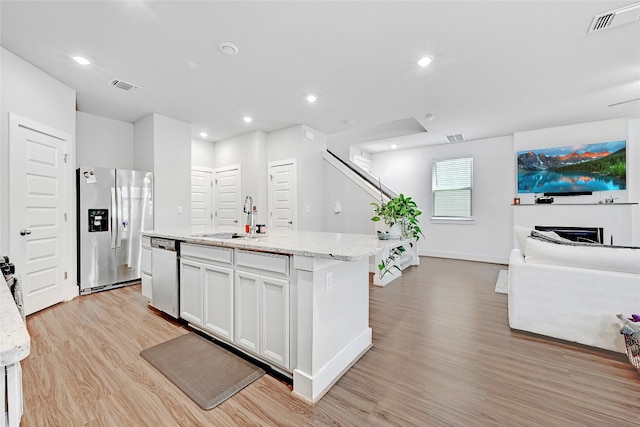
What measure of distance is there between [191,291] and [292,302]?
1339 millimetres

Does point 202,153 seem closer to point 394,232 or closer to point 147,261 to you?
point 147,261

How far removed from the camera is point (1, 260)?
5.51ft

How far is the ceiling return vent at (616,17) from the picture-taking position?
2191 mm

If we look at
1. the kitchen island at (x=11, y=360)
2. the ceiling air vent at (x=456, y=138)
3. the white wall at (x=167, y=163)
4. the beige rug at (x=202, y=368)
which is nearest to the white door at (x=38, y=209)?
the white wall at (x=167, y=163)

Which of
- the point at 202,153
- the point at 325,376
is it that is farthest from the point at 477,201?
the point at 202,153

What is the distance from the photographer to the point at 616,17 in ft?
7.48

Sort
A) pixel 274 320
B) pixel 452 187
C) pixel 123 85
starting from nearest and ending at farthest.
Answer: pixel 274 320 → pixel 123 85 → pixel 452 187

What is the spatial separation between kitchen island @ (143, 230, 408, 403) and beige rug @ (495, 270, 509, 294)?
2665mm

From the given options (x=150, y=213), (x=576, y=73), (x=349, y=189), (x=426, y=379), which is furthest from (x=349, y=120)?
(x=426, y=379)

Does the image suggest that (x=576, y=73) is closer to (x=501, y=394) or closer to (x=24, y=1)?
(x=501, y=394)

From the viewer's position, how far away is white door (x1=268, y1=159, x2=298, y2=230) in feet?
17.5

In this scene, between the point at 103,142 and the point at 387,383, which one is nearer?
the point at 387,383

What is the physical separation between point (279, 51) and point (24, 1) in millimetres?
2014

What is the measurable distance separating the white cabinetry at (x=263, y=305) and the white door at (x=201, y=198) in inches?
171
